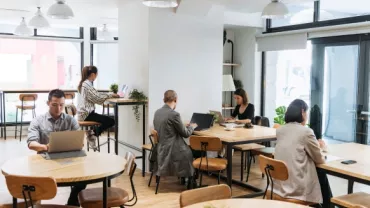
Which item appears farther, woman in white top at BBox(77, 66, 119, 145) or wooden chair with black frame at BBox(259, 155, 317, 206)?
woman in white top at BBox(77, 66, 119, 145)

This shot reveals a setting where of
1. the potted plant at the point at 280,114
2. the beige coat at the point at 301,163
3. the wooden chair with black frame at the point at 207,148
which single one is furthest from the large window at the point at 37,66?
the beige coat at the point at 301,163

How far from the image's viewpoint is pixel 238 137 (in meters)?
4.47

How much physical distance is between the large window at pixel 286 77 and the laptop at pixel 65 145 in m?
4.56

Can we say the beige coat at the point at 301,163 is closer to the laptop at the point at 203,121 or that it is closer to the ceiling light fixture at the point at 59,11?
the laptop at the point at 203,121

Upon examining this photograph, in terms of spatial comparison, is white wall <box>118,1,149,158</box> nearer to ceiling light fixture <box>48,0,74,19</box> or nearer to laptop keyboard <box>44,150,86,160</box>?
ceiling light fixture <box>48,0,74,19</box>

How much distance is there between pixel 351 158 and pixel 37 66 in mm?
8294

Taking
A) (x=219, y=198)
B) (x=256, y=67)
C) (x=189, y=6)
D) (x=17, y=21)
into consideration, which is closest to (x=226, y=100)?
(x=256, y=67)

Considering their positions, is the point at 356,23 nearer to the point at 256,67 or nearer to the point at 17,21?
the point at 256,67

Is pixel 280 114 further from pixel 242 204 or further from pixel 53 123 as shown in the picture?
pixel 242 204

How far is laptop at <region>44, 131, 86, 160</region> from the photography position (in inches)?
124

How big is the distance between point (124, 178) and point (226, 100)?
3.25 metres

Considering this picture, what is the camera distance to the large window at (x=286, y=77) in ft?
22.4

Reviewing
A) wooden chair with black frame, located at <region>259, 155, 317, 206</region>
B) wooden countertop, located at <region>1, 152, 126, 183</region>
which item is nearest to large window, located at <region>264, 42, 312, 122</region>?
wooden chair with black frame, located at <region>259, 155, 317, 206</region>

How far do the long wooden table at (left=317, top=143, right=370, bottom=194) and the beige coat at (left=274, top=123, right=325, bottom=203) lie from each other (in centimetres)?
10
